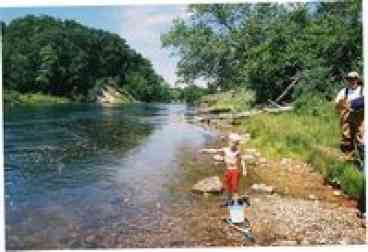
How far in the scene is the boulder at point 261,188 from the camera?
28.5 feet

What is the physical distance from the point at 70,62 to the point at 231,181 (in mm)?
6460

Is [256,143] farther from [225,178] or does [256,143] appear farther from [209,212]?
[209,212]

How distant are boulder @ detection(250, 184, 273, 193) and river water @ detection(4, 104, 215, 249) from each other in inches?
41.3

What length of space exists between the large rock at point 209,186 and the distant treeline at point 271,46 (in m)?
2.00

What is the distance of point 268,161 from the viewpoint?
9625 millimetres

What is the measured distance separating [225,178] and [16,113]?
11.5 feet

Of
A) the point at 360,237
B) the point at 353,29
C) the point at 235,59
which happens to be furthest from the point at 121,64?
the point at 360,237

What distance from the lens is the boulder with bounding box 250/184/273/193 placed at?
8688mm

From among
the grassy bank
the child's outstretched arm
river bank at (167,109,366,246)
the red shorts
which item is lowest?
river bank at (167,109,366,246)

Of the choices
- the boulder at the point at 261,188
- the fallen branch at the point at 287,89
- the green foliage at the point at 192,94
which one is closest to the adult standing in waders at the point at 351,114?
the boulder at the point at 261,188

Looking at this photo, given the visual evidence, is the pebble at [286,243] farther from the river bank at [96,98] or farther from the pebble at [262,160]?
the river bank at [96,98]

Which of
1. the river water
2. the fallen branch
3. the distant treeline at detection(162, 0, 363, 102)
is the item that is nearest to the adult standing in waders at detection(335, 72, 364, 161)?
the distant treeline at detection(162, 0, 363, 102)

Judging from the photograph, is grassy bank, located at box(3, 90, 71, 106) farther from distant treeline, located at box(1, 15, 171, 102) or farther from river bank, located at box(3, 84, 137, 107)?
distant treeline, located at box(1, 15, 171, 102)

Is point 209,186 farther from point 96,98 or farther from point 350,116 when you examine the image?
point 96,98
